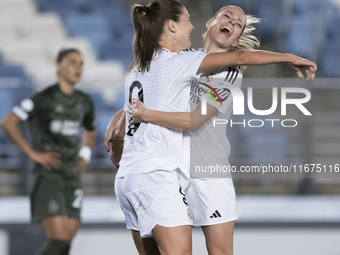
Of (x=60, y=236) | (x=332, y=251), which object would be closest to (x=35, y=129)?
(x=60, y=236)

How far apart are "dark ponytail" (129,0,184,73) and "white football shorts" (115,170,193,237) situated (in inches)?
15.9

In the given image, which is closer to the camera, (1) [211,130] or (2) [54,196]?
(1) [211,130]

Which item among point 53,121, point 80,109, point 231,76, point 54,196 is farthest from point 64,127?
point 231,76

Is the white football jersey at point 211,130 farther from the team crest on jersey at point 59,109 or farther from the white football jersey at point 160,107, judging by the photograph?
the team crest on jersey at point 59,109

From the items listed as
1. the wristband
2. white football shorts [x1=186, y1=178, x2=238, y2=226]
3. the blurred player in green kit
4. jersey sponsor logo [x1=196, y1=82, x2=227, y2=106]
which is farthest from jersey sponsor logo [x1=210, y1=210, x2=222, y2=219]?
the wristband

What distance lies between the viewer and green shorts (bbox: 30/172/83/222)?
3.16 m

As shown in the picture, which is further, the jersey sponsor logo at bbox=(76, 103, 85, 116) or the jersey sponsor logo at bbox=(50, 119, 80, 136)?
the jersey sponsor logo at bbox=(76, 103, 85, 116)

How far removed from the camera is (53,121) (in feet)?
10.6

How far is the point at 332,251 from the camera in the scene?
3242 millimetres

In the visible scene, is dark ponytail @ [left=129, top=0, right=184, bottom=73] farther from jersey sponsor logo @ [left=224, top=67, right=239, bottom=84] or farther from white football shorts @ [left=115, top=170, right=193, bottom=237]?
white football shorts @ [left=115, top=170, right=193, bottom=237]

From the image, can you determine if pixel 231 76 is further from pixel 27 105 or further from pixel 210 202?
pixel 27 105

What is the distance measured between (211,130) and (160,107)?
29 centimetres

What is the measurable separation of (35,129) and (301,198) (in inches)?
102

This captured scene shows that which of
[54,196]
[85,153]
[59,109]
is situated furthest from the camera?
[85,153]
